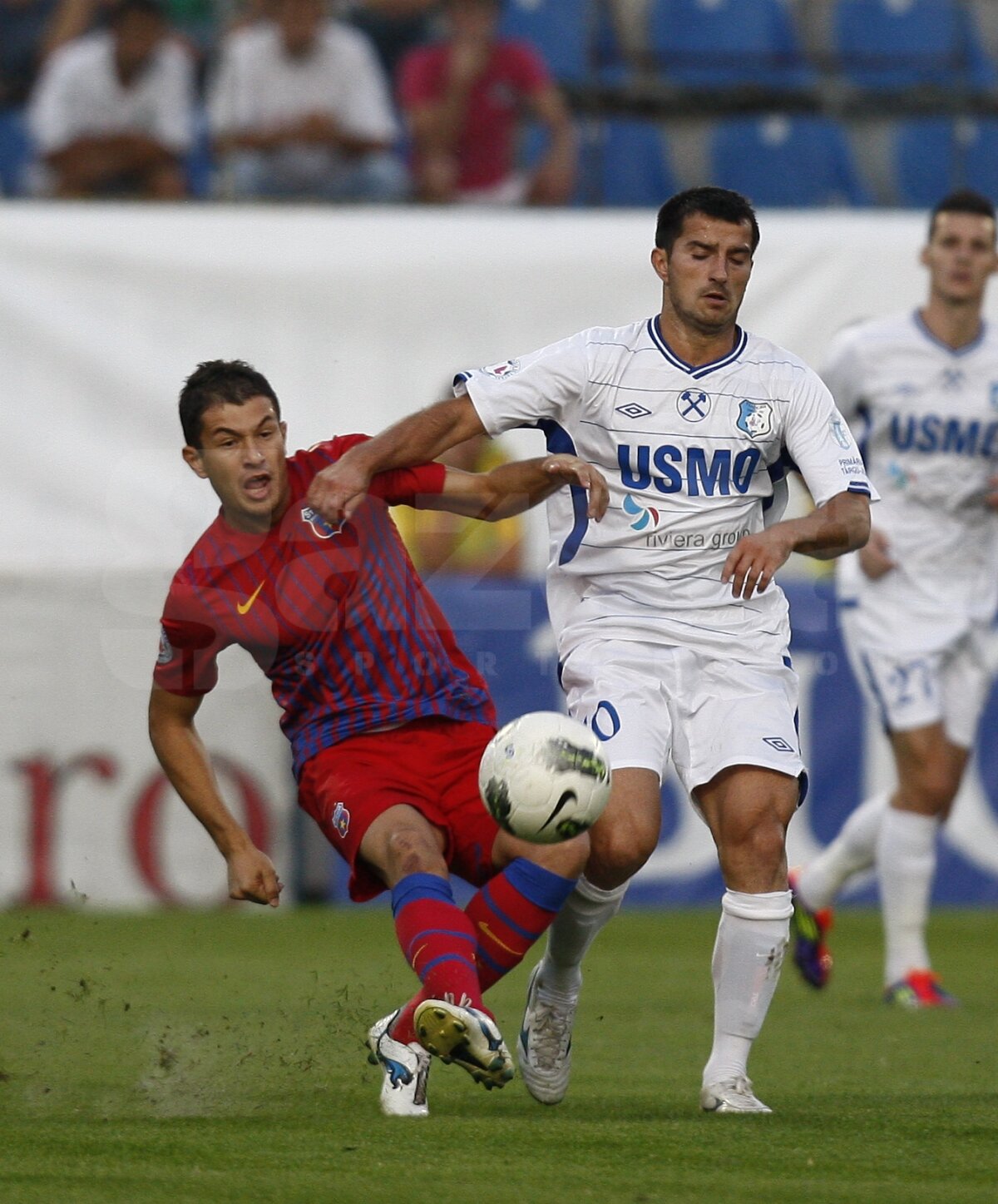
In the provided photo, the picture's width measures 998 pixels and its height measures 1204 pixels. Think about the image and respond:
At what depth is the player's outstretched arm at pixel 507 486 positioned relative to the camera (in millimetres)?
5230

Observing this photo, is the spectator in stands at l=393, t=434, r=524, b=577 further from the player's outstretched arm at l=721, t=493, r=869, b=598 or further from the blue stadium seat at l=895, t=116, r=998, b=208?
the player's outstretched arm at l=721, t=493, r=869, b=598

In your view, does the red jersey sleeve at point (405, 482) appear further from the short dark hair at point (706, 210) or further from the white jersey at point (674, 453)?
the short dark hair at point (706, 210)

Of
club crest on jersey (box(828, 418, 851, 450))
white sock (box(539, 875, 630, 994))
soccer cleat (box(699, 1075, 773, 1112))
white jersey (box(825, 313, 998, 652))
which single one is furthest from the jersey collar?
white jersey (box(825, 313, 998, 652))

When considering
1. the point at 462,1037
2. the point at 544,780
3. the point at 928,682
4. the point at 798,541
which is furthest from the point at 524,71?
the point at 462,1037

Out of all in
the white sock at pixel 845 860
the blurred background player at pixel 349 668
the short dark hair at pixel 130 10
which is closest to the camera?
the blurred background player at pixel 349 668

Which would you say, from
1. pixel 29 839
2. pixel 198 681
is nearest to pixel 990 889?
pixel 29 839

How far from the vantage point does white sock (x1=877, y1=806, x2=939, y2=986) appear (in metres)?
7.88

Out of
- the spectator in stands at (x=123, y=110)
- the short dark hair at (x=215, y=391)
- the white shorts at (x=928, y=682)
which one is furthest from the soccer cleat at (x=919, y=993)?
the spectator in stands at (x=123, y=110)

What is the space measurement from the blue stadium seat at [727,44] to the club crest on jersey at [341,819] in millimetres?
9180

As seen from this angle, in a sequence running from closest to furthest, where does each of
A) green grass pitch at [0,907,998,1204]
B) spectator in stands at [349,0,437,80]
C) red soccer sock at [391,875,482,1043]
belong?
green grass pitch at [0,907,998,1204] → red soccer sock at [391,875,482,1043] → spectator in stands at [349,0,437,80]

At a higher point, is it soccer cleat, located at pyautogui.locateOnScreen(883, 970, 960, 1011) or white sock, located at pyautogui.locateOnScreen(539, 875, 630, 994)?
white sock, located at pyautogui.locateOnScreen(539, 875, 630, 994)

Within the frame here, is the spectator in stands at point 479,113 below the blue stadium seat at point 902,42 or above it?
below

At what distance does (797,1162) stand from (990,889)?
23.2 feet

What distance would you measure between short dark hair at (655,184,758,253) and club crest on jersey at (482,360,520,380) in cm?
49
